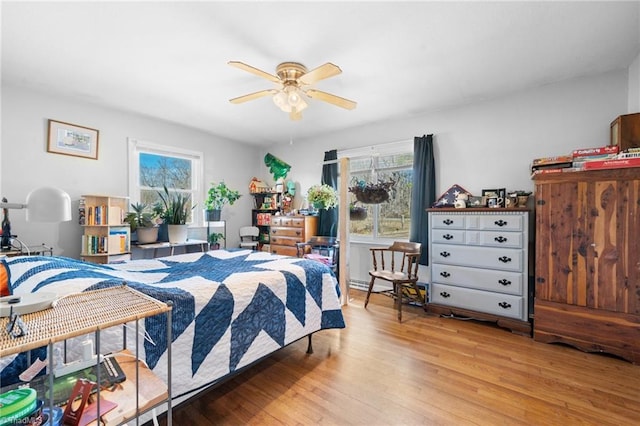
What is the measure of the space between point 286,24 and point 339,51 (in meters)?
0.50

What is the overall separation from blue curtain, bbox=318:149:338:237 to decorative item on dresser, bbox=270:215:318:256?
13 cm

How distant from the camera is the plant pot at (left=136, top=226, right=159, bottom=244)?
361 cm

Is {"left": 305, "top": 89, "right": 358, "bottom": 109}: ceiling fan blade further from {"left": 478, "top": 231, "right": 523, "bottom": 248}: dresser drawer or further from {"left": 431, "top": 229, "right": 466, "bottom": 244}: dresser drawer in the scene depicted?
{"left": 478, "top": 231, "right": 523, "bottom": 248}: dresser drawer

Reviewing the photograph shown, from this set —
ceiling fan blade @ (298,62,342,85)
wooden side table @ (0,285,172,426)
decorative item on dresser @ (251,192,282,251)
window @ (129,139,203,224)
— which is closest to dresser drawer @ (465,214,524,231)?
ceiling fan blade @ (298,62,342,85)

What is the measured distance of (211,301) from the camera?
155 cm

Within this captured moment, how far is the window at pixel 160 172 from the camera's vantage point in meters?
3.82

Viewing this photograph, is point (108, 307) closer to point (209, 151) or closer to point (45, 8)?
point (45, 8)

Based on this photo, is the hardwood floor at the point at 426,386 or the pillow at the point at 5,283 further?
the hardwood floor at the point at 426,386

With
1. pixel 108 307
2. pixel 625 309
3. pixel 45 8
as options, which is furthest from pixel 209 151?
pixel 625 309

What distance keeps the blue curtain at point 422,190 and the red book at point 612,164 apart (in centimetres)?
150

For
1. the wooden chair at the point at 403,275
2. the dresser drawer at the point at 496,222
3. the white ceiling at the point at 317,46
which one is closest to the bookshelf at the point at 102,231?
the white ceiling at the point at 317,46

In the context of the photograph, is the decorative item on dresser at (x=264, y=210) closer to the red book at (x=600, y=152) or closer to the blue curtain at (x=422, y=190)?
the blue curtain at (x=422, y=190)

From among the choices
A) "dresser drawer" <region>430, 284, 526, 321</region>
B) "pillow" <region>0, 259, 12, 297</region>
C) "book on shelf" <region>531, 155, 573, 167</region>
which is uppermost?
"book on shelf" <region>531, 155, 573, 167</region>

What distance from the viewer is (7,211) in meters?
2.79
